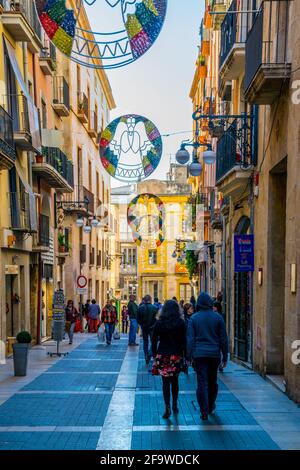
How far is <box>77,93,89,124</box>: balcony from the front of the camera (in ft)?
116

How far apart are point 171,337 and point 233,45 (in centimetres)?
919

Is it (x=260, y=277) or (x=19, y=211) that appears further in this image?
(x=19, y=211)

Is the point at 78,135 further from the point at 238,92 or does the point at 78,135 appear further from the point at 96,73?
the point at 238,92

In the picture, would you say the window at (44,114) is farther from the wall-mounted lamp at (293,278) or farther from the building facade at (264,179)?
the wall-mounted lamp at (293,278)

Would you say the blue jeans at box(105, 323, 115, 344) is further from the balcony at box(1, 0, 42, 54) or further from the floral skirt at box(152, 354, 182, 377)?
the floral skirt at box(152, 354, 182, 377)

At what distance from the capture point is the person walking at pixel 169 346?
938 cm

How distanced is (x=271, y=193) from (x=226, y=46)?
612cm

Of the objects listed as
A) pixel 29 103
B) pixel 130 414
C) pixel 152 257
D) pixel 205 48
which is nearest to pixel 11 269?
pixel 29 103

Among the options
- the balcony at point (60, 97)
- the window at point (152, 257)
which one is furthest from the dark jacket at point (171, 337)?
the window at point (152, 257)

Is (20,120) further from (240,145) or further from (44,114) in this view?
(240,145)

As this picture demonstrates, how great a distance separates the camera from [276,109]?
40.1 feet

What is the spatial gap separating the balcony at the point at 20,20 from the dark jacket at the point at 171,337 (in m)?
12.1

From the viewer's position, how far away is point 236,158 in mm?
15828
